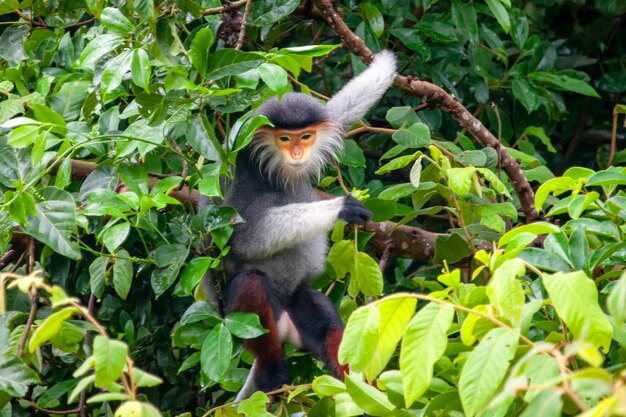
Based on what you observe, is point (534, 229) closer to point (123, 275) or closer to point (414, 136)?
point (414, 136)

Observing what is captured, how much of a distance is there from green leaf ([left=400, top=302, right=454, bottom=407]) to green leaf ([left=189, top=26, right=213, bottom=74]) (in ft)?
5.19

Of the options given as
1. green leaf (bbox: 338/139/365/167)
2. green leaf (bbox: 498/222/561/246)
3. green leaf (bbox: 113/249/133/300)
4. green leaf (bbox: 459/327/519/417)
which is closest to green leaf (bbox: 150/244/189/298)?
green leaf (bbox: 113/249/133/300)

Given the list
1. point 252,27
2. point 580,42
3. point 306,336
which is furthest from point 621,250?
point 580,42

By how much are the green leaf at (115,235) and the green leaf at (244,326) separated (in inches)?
20.4

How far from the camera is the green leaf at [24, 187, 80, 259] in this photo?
312cm

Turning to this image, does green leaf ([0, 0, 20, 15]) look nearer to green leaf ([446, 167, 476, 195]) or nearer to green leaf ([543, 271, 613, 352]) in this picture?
green leaf ([446, 167, 476, 195])

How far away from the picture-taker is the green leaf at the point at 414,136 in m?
4.02

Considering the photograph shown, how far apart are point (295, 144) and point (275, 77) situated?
1228 mm

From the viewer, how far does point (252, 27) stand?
13.7 feet

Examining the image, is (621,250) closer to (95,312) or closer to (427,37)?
(427,37)

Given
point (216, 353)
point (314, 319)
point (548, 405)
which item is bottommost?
point (314, 319)

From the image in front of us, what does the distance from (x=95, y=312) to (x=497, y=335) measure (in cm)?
302

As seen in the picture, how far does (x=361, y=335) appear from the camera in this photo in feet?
6.44

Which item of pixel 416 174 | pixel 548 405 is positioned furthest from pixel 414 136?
pixel 548 405
